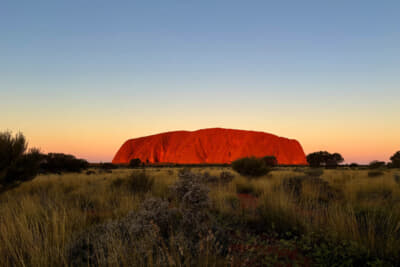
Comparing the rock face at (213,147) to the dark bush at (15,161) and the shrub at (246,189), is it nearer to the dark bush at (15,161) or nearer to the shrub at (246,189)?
the shrub at (246,189)

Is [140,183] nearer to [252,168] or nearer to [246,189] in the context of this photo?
[246,189]

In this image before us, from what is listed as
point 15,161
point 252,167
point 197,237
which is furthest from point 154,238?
point 252,167

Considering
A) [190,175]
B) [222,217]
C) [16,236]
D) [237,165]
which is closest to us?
[16,236]

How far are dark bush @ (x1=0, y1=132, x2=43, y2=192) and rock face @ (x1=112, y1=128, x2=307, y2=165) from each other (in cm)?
7127

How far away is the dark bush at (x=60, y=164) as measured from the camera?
24673mm

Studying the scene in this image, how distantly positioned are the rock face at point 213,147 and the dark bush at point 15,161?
234 feet

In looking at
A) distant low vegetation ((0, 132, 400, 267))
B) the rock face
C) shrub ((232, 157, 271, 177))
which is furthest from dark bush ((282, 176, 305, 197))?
the rock face

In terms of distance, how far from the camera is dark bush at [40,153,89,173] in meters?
24.7

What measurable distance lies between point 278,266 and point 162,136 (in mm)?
93692

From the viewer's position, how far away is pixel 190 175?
704 centimetres

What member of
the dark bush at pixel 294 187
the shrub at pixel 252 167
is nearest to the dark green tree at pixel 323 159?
the shrub at pixel 252 167

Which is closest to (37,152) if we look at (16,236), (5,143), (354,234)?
(5,143)

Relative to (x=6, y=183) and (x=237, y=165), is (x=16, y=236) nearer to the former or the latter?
(x=6, y=183)

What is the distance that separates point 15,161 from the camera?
7379 mm
